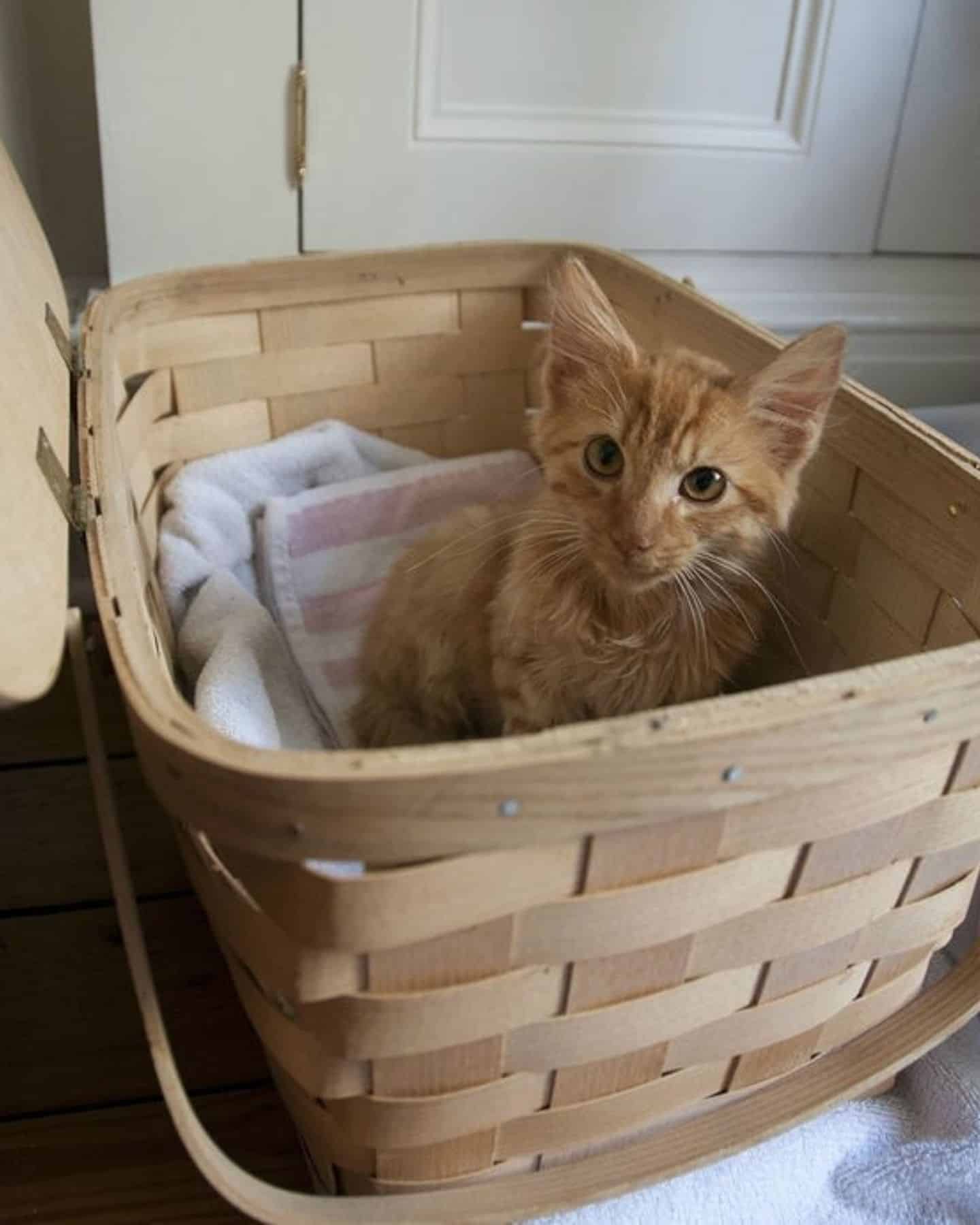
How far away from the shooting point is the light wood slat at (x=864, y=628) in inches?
39.1

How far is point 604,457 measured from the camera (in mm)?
971

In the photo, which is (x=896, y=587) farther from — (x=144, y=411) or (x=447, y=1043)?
(x=144, y=411)

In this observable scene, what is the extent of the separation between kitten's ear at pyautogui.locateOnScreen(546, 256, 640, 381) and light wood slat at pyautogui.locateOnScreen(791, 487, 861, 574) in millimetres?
244

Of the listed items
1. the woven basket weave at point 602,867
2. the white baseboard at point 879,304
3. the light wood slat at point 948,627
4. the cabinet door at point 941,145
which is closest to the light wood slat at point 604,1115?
the woven basket weave at point 602,867

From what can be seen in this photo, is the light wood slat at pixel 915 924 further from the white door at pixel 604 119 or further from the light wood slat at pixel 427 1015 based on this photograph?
the white door at pixel 604 119

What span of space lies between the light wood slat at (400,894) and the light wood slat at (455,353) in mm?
922

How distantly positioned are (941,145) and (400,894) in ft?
4.68

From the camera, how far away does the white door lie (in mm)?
1417

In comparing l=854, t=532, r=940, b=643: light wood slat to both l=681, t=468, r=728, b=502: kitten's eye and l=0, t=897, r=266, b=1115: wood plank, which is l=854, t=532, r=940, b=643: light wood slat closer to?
l=681, t=468, r=728, b=502: kitten's eye

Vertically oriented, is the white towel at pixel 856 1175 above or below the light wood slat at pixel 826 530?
below

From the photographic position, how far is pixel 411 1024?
660 mm

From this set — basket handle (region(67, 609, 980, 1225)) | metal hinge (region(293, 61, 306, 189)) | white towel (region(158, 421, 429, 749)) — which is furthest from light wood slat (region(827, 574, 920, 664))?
metal hinge (region(293, 61, 306, 189))

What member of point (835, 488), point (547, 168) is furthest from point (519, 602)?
point (547, 168)

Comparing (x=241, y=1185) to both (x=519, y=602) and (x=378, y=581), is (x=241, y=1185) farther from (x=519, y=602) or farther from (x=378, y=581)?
(x=378, y=581)
